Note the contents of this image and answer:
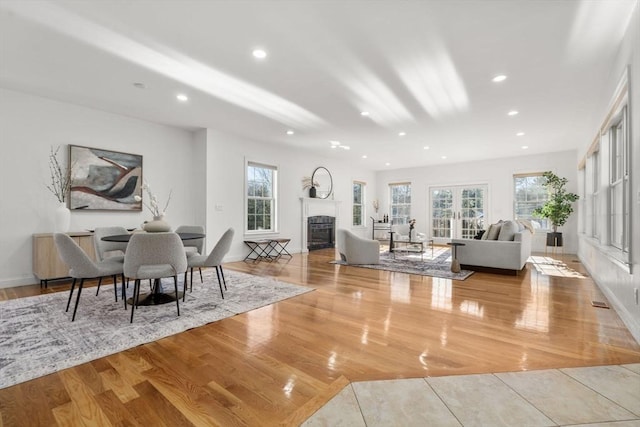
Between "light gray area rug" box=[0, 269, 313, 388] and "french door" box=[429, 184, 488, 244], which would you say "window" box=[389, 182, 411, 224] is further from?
"light gray area rug" box=[0, 269, 313, 388]

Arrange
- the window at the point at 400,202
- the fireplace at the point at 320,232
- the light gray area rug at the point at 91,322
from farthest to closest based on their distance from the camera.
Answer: the window at the point at 400,202, the fireplace at the point at 320,232, the light gray area rug at the point at 91,322

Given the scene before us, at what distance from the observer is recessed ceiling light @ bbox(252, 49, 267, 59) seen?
3043 millimetres

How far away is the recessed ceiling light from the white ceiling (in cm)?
7

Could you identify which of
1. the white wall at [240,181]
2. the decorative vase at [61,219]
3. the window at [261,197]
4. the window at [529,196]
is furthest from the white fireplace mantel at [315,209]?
the window at [529,196]

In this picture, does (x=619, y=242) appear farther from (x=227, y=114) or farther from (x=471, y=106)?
(x=227, y=114)

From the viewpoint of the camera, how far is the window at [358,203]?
10.2 m

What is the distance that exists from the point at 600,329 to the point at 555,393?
4.92ft

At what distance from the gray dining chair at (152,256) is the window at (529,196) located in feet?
29.9

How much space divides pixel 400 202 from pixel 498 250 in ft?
19.7

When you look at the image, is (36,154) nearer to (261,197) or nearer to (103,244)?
(103,244)

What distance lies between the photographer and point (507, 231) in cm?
515

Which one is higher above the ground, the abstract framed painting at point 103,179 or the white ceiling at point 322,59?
the white ceiling at point 322,59

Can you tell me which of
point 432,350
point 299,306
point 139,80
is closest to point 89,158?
point 139,80

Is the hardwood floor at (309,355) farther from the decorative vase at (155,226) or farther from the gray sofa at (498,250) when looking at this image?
the decorative vase at (155,226)
